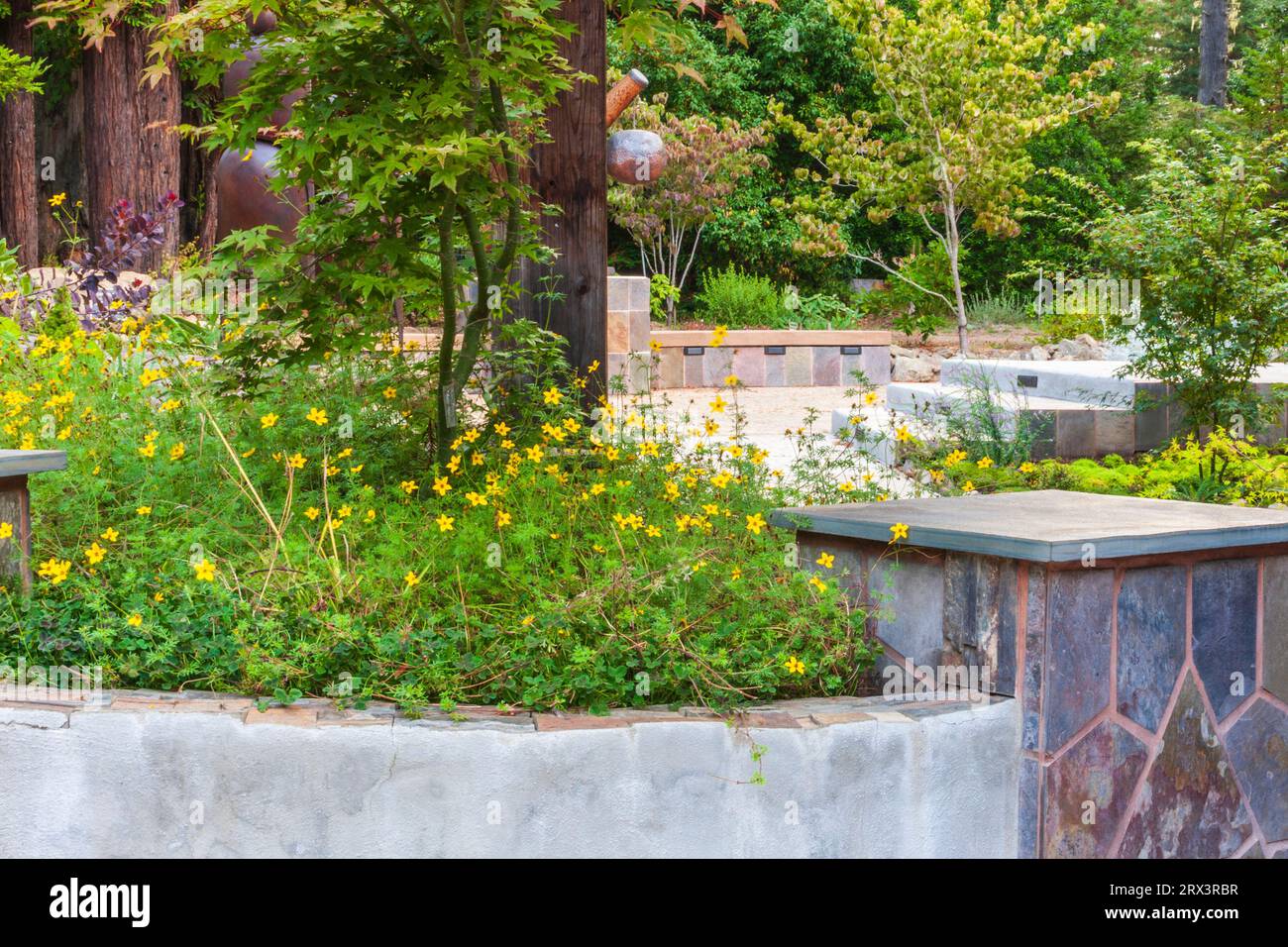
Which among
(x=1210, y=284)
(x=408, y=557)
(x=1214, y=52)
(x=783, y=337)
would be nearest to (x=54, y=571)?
(x=408, y=557)

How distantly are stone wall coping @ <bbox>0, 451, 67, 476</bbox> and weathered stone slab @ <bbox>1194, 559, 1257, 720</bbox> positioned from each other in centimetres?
298

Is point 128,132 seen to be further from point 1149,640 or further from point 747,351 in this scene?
point 1149,640

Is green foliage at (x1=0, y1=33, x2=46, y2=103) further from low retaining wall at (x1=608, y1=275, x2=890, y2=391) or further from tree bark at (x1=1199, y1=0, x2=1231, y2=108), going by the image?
tree bark at (x1=1199, y1=0, x2=1231, y2=108)

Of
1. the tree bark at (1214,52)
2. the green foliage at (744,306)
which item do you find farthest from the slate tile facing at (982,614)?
the tree bark at (1214,52)

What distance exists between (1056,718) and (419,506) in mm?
2128

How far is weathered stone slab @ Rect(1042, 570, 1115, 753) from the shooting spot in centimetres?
323

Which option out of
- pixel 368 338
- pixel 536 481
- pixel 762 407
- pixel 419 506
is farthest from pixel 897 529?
pixel 762 407

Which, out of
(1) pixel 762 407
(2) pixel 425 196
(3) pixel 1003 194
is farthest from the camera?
(3) pixel 1003 194

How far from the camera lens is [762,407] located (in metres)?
12.8

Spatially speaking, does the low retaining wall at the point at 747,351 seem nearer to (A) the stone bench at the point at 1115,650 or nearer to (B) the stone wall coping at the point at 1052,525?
(B) the stone wall coping at the point at 1052,525

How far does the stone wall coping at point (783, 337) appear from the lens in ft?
50.5

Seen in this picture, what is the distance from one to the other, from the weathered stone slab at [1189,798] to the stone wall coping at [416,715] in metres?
0.49

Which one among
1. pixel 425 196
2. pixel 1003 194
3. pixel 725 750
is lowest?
pixel 725 750

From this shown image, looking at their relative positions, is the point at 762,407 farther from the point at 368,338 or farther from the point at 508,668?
the point at 508,668
